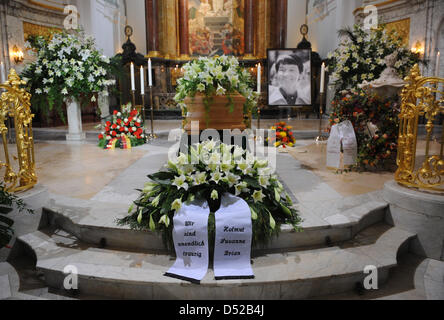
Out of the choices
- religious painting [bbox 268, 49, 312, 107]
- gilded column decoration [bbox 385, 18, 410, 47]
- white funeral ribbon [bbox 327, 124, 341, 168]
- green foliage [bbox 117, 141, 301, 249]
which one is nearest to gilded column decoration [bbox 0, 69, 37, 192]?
green foliage [bbox 117, 141, 301, 249]

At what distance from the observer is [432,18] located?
991cm

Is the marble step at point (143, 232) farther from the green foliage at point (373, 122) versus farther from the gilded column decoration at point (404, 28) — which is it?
the gilded column decoration at point (404, 28)

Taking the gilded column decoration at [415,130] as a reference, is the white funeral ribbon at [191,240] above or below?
below

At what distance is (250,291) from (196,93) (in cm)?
213

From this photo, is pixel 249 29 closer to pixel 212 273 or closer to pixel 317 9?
pixel 317 9

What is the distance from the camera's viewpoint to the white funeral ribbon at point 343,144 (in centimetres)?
426

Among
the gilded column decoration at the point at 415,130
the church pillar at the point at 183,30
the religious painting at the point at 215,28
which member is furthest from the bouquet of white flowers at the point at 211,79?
the religious painting at the point at 215,28

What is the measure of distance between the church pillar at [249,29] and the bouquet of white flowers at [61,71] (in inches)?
354

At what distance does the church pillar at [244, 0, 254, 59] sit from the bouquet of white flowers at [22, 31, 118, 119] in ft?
29.5

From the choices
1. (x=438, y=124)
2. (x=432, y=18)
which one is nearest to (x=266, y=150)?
(x=438, y=124)

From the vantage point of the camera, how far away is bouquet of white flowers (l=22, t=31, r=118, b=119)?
636 centimetres

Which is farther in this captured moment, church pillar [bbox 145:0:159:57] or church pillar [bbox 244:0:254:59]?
church pillar [bbox 244:0:254:59]

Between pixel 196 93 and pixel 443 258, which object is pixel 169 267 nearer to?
pixel 196 93

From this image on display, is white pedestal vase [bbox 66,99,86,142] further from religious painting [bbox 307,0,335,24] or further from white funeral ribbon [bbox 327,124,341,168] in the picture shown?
religious painting [bbox 307,0,335,24]
